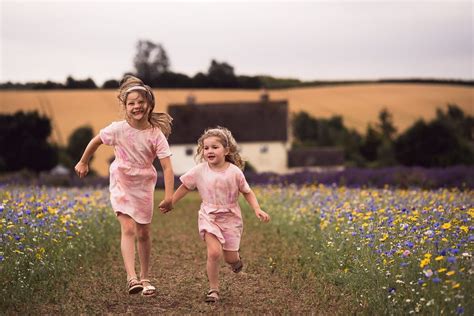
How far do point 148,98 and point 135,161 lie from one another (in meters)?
0.68

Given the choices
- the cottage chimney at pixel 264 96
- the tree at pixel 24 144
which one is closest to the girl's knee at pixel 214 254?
the tree at pixel 24 144

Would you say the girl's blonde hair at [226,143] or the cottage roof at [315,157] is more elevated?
the girl's blonde hair at [226,143]

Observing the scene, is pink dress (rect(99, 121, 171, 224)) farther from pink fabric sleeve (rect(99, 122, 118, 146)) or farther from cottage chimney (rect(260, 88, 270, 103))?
cottage chimney (rect(260, 88, 270, 103))

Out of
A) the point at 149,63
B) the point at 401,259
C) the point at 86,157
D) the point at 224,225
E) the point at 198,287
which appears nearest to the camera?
the point at 401,259

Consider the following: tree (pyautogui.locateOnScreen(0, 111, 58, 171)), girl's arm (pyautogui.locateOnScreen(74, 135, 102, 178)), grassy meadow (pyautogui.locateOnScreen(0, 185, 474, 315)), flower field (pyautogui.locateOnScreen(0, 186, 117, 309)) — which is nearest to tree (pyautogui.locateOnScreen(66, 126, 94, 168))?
tree (pyautogui.locateOnScreen(0, 111, 58, 171))

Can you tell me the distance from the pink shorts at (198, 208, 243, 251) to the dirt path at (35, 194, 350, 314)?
626 millimetres

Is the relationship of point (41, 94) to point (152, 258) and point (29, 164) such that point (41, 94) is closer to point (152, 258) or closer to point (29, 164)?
point (29, 164)

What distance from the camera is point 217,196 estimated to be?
24.3 feet

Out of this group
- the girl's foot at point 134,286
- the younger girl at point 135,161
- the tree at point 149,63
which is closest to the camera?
the girl's foot at point 134,286

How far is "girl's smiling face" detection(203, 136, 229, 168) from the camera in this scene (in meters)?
7.35

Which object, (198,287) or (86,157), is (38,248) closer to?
(86,157)

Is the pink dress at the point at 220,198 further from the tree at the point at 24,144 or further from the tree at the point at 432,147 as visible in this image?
the tree at the point at 24,144

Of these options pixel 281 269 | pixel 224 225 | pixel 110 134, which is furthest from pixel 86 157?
pixel 281 269

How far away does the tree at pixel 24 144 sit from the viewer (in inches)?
1730
